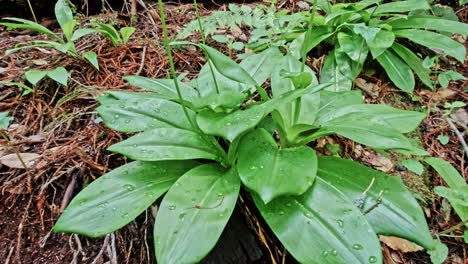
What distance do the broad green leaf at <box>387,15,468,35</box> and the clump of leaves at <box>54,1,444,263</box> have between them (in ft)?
3.23

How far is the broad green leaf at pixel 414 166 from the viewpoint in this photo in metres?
1.58

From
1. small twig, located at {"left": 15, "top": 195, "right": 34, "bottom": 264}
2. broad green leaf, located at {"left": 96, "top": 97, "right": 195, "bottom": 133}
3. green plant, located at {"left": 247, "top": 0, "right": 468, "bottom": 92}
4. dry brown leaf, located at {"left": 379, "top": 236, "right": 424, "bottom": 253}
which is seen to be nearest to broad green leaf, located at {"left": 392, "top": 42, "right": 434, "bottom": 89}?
green plant, located at {"left": 247, "top": 0, "right": 468, "bottom": 92}

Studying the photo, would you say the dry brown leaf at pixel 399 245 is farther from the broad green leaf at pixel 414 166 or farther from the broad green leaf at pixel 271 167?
the broad green leaf at pixel 271 167

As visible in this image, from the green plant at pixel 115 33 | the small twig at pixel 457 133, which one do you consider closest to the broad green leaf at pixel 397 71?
the small twig at pixel 457 133

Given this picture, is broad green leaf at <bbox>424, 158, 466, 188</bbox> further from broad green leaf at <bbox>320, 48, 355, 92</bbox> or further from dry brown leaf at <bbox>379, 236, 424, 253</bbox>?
broad green leaf at <bbox>320, 48, 355, 92</bbox>

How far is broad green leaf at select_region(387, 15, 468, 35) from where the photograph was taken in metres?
2.10

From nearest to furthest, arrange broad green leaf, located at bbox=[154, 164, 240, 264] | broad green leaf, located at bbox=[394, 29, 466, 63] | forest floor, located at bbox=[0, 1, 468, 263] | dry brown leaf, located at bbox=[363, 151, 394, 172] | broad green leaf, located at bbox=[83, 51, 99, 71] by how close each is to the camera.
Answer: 1. broad green leaf, located at bbox=[154, 164, 240, 264]
2. forest floor, located at bbox=[0, 1, 468, 263]
3. dry brown leaf, located at bbox=[363, 151, 394, 172]
4. broad green leaf, located at bbox=[83, 51, 99, 71]
5. broad green leaf, located at bbox=[394, 29, 466, 63]

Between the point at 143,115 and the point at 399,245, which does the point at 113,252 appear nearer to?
the point at 143,115

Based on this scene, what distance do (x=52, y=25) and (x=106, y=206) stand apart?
1.86m

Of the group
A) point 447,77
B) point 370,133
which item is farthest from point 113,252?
point 447,77

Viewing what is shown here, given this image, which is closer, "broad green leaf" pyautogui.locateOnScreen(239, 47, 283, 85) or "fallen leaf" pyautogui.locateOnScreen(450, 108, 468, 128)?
"broad green leaf" pyautogui.locateOnScreen(239, 47, 283, 85)

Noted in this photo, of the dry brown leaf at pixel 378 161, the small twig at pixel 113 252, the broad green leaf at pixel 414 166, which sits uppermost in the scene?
the small twig at pixel 113 252

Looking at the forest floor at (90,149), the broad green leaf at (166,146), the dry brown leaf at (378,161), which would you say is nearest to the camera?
the broad green leaf at (166,146)

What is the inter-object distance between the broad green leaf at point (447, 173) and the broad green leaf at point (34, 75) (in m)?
1.74
